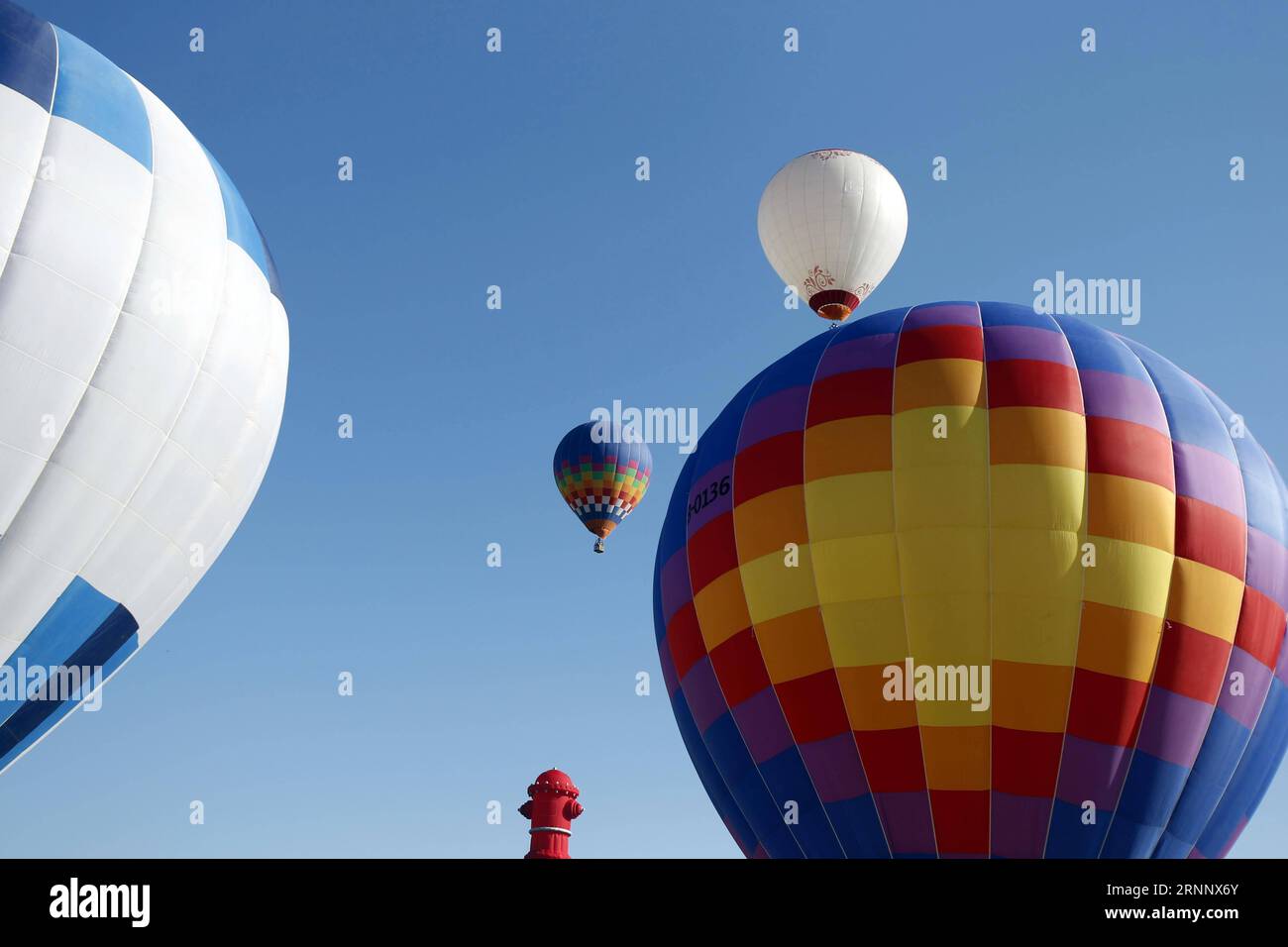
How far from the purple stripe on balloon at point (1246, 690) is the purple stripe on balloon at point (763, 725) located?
4.07 meters

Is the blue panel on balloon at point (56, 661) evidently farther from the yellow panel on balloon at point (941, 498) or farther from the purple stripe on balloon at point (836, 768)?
the yellow panel on balloon at point (941, 498)

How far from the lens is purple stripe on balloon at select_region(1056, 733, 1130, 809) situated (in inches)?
476

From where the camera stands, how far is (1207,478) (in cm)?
1290

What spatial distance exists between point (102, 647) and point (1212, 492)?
10.7 m

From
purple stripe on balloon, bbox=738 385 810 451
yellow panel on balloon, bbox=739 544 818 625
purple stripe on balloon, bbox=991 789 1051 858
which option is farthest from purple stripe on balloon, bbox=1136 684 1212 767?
purple stripe on balloon, bbox=738 385 810 451

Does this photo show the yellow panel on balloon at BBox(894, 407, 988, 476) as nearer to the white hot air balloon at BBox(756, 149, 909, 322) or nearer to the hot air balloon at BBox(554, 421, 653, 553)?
the white hot air balloon at BBox(756, 149, 909, 322)

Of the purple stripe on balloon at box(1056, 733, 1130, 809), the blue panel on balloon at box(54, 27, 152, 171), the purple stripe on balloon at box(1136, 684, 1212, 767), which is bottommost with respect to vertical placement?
the purple stripe on balloon at box(1056, 733, 1130, 809)

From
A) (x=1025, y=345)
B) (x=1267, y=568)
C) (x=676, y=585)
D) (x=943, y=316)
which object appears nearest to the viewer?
(x=1267, y=568)

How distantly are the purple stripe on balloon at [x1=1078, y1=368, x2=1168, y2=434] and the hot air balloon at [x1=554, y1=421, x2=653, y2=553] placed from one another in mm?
18270

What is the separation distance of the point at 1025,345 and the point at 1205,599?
9.74 ft

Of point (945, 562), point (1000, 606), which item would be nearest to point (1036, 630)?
point (1000, 606)

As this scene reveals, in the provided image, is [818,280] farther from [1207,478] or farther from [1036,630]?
[1036,630]
